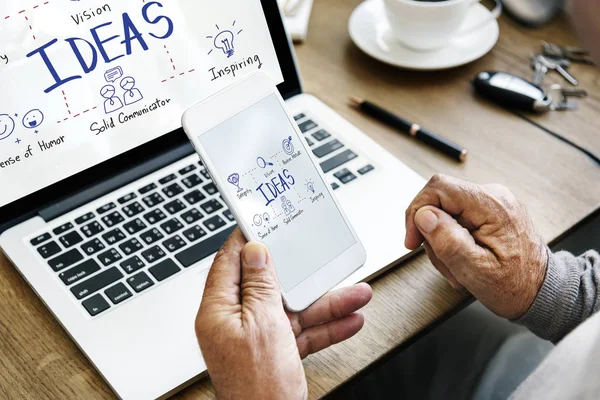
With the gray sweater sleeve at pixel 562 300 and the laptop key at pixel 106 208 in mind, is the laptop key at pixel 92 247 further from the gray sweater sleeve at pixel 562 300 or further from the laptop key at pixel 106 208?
the gray sweater sleeve at pixel 562 300

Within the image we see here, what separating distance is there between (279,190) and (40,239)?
0.81ft

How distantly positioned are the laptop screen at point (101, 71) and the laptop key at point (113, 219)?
0.05 m

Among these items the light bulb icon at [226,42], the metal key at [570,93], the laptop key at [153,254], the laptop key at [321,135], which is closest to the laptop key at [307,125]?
the laptop key at [321,135]

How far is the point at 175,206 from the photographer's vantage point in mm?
645

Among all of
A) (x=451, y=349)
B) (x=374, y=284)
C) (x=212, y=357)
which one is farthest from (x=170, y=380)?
(x=451, y=349)

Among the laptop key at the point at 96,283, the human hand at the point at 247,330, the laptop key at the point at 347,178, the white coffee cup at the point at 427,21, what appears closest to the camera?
the human hand at the point at 247,330

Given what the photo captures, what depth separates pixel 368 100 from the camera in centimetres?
81

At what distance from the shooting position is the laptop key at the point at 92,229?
619 mm

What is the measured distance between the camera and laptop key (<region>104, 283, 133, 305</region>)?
0.57 m

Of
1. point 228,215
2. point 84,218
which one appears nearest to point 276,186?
point 228,215

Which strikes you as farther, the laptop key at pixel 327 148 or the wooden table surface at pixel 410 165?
the laptop key at pixel 327 148

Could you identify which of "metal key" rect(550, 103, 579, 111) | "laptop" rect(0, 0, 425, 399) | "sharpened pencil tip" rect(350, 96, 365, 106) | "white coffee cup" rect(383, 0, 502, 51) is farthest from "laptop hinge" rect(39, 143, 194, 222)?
"metal key" rect(550, 103, 579, 111)

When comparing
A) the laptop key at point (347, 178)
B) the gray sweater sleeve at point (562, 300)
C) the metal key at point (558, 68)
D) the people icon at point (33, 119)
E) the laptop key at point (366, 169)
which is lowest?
the gray sweater sleeve at point (562, 300)

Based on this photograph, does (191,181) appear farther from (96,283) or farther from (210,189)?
(96,283)
